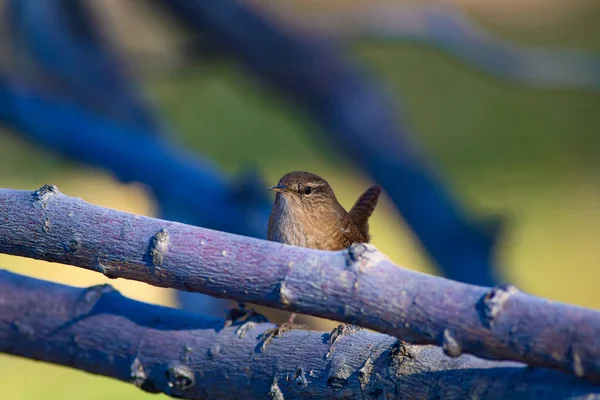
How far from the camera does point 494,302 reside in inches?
54.9

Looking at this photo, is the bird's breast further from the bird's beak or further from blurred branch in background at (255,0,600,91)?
blurred branch in background at (255,0,600,91)

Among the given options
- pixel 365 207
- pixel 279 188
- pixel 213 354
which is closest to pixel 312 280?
pixel 213 354

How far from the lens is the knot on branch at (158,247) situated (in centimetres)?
167

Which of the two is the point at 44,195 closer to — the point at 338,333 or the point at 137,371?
the point at 137,371

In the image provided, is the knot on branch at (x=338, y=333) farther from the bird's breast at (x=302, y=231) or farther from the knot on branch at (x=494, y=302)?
the bird's breast at (x=302, y=231)

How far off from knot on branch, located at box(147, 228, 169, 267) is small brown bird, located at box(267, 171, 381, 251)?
1.29 m

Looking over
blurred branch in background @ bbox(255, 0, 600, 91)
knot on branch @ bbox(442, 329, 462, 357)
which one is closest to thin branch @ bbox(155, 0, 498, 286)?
blurred branch in background @ bbox(255, 0, 600, 91)

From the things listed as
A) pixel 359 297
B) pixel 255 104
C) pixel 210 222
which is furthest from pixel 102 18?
pixel 255 104

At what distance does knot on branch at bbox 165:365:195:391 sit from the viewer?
1.90m

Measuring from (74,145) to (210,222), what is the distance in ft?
3.25

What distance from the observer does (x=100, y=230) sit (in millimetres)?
1738

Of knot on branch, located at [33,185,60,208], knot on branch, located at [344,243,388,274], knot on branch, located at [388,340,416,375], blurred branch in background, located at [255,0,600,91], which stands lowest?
knot on branch, located at [388,340,416,375]

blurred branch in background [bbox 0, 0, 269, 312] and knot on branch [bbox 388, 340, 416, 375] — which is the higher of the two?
blurred branch in background [bbox 0, 0, 269, 312]

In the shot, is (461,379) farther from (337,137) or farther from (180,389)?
(337,137)
